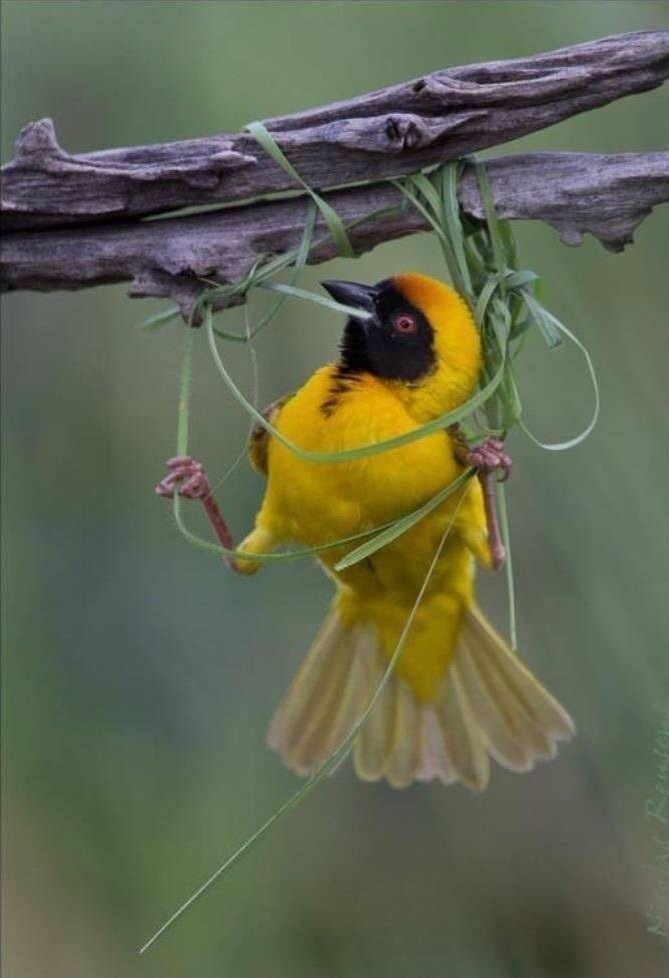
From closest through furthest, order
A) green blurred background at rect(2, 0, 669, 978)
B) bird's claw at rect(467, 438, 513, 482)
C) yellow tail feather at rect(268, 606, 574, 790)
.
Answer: bird's claw at rect(467, 438, 513, 482)
green blurred background at rect(2, 0, 669, 978)
yellow tail feather at rect(268, 606, 574, 790)

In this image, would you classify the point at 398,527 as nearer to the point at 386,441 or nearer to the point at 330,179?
the point at 386,441

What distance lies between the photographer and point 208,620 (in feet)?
9.98

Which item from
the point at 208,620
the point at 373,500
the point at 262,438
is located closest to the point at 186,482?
the point at 262,438

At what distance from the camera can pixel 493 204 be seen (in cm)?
187

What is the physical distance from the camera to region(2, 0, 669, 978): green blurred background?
2.15 meters

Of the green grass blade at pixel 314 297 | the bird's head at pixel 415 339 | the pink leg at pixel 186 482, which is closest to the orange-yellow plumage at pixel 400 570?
the bird's head at pixel 415 339

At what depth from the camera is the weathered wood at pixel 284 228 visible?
1799mm

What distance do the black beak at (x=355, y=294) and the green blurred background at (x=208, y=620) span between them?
243 millimetres

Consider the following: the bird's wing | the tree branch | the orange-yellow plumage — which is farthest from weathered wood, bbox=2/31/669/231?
the bird's wing

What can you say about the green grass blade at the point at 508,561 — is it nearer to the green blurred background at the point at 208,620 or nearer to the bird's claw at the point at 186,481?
the green blurred background at the point at 208,620

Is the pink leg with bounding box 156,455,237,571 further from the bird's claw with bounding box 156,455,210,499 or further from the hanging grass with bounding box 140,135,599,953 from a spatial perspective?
the hanging grass with bounding box 140,135,599,953

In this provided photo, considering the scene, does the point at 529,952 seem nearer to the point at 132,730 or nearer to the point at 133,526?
the point at 132,730

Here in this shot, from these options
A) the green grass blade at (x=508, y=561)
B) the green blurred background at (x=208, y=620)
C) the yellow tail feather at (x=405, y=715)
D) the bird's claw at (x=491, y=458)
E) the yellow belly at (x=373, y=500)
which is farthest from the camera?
the yellow tail feather at (x=405, y=715)

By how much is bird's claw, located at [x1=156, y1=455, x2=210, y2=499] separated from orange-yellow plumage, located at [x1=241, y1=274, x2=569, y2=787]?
110 millimetres
